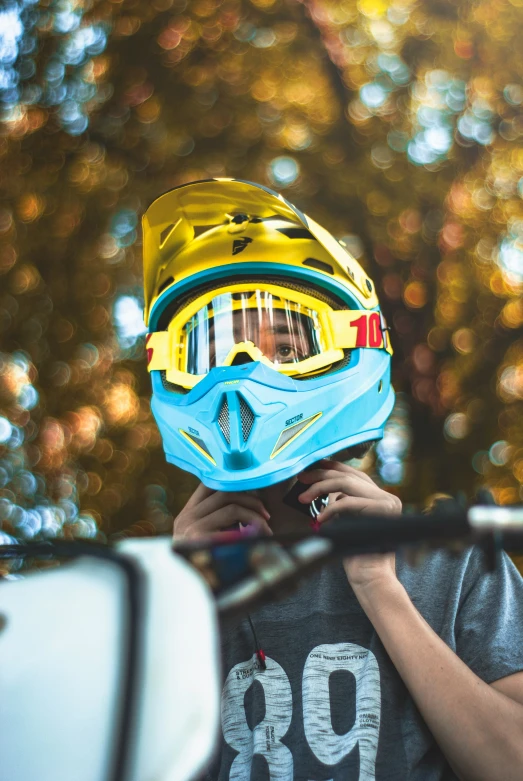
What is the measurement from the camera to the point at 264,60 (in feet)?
21.3

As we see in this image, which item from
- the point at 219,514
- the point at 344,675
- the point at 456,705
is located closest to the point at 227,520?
the point at 219,514

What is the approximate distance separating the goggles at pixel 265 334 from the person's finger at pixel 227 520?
1.41 feet

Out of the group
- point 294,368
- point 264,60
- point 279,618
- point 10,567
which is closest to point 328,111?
point 264,60

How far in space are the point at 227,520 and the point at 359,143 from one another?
5.18 m

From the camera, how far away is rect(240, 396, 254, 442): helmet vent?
2105mm

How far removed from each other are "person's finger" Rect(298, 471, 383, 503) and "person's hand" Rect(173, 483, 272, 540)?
121mm

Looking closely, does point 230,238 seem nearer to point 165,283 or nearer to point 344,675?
point 165,283

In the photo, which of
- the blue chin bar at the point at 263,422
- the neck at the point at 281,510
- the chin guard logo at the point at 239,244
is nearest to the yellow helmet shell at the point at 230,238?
the chin guard logo at the point at 239,244

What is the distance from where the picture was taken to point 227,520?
1972 mm

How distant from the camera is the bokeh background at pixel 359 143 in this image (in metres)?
6.26

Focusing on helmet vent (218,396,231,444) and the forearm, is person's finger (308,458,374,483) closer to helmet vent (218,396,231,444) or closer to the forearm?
helmet vent (218,396,231,444)

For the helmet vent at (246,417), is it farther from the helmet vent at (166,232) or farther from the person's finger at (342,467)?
the helmet vent at (166,232)

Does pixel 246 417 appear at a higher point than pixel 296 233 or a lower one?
lower

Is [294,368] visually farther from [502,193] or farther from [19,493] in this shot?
[19,493]
